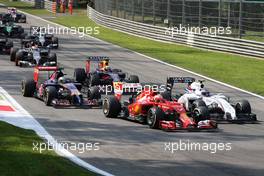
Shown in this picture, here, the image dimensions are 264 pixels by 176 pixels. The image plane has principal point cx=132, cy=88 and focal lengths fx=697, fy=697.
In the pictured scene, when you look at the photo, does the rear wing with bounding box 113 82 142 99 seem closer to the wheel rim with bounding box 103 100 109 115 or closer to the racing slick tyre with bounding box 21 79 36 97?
the wheel rim with bounding box 103 100 109 115

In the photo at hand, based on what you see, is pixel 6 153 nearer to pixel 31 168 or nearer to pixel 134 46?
pixel 31 168

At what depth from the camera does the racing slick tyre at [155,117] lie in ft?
56.3

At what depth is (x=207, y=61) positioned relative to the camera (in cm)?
3497

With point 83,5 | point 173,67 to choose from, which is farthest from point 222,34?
point 83,5

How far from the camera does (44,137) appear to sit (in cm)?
1569

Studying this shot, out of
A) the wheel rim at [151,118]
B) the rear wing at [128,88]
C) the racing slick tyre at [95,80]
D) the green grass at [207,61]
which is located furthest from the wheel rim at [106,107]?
the green grass at [207,61]

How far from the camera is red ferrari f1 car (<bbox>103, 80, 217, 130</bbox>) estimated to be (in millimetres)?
17281

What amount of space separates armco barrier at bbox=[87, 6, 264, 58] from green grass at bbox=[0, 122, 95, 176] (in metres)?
23.6

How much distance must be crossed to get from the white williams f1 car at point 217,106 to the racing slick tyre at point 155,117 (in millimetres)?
1422

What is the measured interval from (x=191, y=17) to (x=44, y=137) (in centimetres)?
2861

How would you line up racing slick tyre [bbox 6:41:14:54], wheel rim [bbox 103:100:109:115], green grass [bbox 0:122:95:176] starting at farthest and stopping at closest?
racing slick tyre [bbox 6:41:14:54]
wheel rim [bbox 103:100:109:115]
green grass [bbox 0:122:95:176]

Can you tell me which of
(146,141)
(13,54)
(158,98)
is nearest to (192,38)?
(13,54)

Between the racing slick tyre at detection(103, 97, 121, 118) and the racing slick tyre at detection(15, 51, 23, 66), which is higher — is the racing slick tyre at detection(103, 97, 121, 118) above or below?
below

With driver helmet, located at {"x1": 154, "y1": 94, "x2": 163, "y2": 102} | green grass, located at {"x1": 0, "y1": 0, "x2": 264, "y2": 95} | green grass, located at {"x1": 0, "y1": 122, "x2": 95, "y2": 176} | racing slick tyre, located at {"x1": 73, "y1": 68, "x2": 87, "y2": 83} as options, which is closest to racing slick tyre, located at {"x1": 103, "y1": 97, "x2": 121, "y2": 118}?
driver helmet, located at {"x1": 154, "y1": 94, "x2": 163, "y2": 102}
